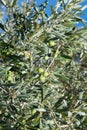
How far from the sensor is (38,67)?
2.46 m

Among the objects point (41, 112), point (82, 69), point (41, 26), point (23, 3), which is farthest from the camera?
point (82, 69)

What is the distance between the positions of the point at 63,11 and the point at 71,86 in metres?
0.72

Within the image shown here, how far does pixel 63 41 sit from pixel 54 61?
14 centimetres

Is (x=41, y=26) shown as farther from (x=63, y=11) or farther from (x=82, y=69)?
(x=82, y=69)

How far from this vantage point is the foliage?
7.71 feet

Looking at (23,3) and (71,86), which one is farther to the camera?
(71,86)

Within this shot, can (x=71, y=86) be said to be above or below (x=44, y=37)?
below

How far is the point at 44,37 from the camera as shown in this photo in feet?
8.11

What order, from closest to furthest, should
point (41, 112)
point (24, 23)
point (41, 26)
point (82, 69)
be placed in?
1. point (41, 112)
2. point (41, 26)
3. point (24, 23)
4. point (82, 69)

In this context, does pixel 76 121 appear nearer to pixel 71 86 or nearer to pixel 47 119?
pixel 47 119

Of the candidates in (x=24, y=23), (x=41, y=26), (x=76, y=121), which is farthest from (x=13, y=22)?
(x=76, y=121)

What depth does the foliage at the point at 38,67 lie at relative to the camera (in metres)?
2.35

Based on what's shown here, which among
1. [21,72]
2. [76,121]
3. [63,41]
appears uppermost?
[63,41]

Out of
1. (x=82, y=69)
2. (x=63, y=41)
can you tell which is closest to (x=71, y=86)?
(x=82, y=69)
